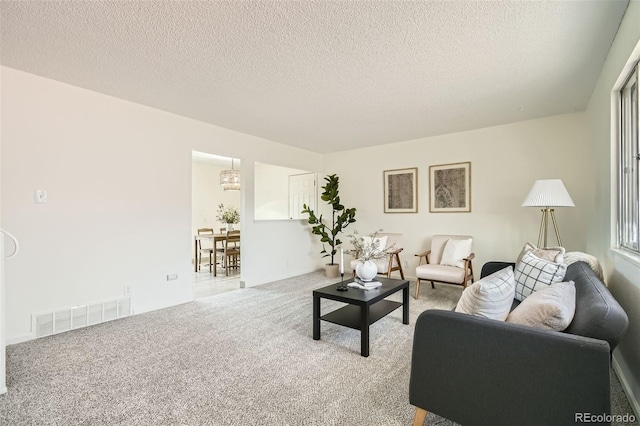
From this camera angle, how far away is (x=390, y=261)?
446 cm

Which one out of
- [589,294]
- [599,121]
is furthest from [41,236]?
[599,121]

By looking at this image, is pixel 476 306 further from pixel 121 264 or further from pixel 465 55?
pixel 121 264

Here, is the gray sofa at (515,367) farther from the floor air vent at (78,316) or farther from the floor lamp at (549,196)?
the floor air vent at (78,316)

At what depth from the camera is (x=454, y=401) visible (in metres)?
1.41

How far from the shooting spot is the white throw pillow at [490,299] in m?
1.56

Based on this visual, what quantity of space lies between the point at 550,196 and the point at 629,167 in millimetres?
1003

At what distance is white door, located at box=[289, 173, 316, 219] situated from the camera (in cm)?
631

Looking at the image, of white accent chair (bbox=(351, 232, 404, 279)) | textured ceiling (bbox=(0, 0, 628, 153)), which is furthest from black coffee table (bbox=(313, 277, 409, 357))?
textured ceiling (bbox=(0, 0, 628, 153))

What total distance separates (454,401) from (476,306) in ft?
1.55

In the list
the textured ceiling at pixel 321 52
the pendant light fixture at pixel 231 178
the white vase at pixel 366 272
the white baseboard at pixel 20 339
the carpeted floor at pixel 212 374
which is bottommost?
the carpeted floor at pixel 212 374

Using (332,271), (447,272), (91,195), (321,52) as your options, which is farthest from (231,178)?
(447,272)

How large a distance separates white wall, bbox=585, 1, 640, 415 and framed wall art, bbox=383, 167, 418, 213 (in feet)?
7.60

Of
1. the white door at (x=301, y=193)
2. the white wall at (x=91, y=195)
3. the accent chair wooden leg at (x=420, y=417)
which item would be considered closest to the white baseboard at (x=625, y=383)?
the accent chair wooden leg at (x=420, y=417)

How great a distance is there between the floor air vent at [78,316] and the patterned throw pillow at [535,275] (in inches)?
154
